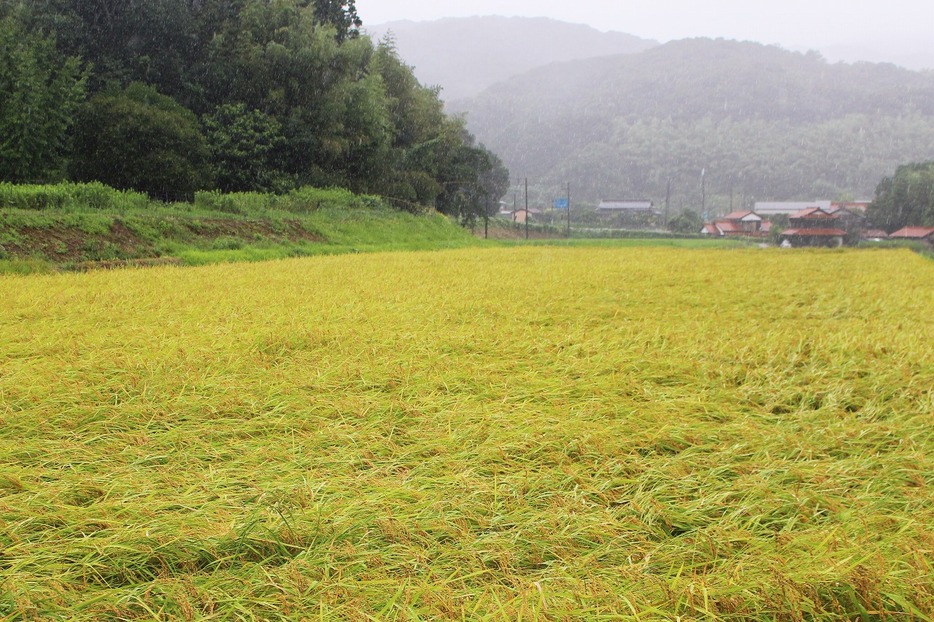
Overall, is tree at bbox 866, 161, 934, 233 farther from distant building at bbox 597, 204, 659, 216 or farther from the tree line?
the tree line

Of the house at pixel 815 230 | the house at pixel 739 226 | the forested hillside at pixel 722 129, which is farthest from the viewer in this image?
the forested hillside at pixel 722 129

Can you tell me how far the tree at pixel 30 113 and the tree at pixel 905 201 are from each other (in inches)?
1651

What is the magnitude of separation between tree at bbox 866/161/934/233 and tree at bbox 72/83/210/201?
3909 centimetres

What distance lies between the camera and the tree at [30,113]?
51.3 feet

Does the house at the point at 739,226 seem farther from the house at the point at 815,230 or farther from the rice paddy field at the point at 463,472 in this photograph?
the rice paddy field at the point at 463,472

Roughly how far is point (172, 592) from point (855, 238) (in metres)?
44.8

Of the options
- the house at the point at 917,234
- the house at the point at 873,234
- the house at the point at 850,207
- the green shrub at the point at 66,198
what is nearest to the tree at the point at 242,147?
the green shrub at the point at 66,198

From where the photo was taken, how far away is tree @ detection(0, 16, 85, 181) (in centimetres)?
1562

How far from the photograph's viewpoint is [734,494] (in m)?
1.56

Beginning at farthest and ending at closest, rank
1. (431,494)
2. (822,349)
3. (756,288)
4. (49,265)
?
(49,265)
(756,288)
(822,349)
(431,494)

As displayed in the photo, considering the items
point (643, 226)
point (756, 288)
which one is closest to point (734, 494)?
point (756, 288)

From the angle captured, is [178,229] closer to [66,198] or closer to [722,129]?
[66,198]

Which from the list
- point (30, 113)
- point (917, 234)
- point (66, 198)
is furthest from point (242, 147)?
point (917, 234)

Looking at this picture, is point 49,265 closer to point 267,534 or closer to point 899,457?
point 267,534
